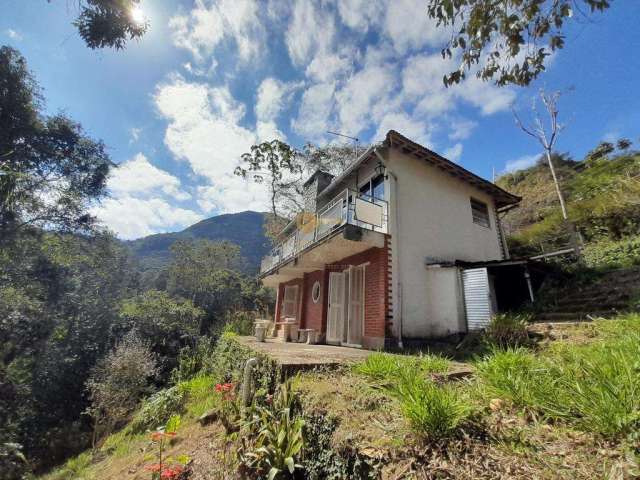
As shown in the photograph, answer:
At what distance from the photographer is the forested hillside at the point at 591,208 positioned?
454 inches

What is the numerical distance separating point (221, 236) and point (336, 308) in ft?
431

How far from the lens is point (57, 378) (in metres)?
14.4

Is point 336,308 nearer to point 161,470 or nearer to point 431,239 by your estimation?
point 431,239

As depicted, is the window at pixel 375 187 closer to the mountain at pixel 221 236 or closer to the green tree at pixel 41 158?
the green tree at pixel 41 158

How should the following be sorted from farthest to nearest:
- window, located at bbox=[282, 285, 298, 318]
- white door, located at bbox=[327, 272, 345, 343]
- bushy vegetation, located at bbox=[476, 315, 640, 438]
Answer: window, located at bbox=[282, 285, 298, 318]
white door, located at bbox=[327, 272, 345, 343]
bushy vegetation, located at bbox=[476, 315, 640, 438]

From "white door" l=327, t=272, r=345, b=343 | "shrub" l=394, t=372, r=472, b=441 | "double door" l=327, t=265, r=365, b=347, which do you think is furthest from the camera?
"white door" l=327, t=272, r=345, b=343

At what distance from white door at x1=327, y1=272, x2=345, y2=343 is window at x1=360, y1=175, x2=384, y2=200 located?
10.1 feet

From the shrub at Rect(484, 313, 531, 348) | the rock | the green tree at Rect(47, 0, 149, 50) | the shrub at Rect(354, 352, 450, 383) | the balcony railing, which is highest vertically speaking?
the green tree at Rect(47, 0, 149, 50)

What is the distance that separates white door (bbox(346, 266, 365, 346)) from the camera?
9.16 metres

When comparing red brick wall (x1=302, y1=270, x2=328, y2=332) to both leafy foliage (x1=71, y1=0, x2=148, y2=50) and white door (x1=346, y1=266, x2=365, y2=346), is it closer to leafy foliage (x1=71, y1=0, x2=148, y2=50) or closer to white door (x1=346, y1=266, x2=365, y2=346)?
white door (x1=346, y1=266, x2=365, y2=346)

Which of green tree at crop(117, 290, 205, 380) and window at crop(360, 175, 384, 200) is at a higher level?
window at crop(360, 175, 384, 200)

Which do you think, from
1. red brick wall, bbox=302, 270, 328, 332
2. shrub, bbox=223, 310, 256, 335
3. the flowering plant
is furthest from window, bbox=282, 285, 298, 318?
the flowering plant

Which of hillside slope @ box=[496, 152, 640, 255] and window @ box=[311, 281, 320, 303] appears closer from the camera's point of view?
hillside slope @ box=[496, 152, 640, 255]

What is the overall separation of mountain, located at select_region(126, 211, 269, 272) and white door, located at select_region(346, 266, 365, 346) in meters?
92.7
